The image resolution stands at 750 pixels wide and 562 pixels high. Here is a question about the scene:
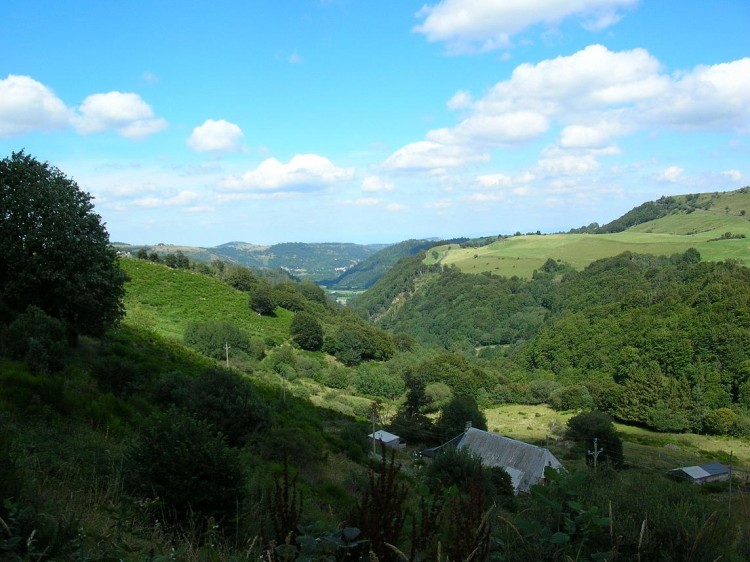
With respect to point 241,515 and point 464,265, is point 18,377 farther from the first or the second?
point 464,265

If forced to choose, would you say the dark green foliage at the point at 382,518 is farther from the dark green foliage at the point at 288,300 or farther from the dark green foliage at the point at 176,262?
the dark green foliage at the point at 176,262

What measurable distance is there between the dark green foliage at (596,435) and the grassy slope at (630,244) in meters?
81.2

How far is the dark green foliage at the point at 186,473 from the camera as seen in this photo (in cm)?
558

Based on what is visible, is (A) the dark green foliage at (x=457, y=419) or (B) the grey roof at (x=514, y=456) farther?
(A) the dark green foliage at (x=457, y=419)

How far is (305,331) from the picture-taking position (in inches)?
2114

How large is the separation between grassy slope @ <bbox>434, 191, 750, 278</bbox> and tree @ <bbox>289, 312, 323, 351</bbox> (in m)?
85.8

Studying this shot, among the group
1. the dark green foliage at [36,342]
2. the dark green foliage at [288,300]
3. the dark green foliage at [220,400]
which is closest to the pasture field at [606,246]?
the dark green foliage at [288,300]

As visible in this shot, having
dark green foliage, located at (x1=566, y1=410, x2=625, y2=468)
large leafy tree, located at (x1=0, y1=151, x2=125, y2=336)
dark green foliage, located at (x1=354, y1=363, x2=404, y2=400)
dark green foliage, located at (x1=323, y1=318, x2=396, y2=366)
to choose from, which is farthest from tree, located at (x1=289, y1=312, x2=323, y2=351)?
large leafy tree, located at (x1=0, y1=151, x2=125, y2=336)

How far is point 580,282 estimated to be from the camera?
115 m

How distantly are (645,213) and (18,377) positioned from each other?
214 metres

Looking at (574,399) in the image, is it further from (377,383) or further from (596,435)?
(596,435)

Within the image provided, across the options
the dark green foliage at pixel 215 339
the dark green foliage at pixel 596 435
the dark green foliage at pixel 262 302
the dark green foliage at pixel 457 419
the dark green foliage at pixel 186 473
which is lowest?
the dark green foliage at pixel 596 435

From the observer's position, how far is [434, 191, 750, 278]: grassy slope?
4626 inches

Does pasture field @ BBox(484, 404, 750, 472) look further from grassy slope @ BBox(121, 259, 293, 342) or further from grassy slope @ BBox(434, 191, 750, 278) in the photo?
grassy slope @ BBox(434, 191, 750, 278)
